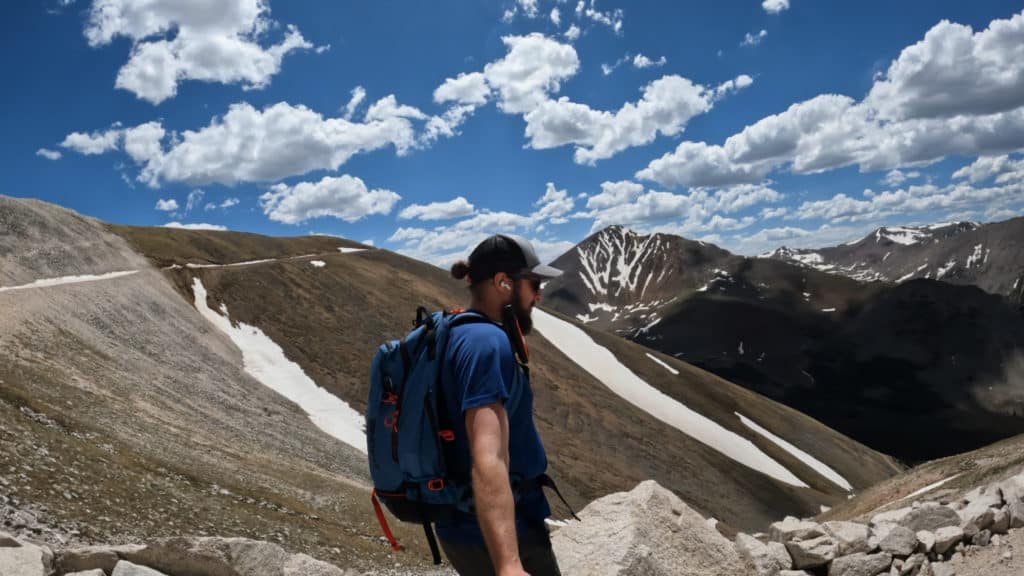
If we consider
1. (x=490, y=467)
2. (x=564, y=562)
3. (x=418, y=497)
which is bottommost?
(x=564, y=562)

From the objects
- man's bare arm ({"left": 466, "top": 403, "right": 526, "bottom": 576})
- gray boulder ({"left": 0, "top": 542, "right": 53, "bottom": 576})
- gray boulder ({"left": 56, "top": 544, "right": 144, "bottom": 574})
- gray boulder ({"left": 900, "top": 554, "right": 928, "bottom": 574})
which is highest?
man's bare arm ({"left": 466, "top": 403, "right": 526, "bottom": 576})

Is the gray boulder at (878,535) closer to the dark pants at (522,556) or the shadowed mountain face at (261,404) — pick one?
the dark pants at (522,556)

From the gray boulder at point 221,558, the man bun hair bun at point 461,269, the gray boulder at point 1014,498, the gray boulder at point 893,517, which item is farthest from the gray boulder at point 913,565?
the man bun hair bun at point 461,269

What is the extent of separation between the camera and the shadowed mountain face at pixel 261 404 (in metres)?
17.6

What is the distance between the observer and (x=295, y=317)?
58.1 metres

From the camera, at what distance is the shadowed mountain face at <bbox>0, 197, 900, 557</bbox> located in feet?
57.6

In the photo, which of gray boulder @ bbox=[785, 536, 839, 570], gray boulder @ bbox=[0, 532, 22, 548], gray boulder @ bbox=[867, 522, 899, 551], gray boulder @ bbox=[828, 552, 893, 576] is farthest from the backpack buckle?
gray boulder @ bbox=[867, 522, 899, 551]

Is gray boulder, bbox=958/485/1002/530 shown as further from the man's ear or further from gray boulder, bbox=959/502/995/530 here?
the man's ear

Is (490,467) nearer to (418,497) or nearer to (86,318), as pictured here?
(418,497)

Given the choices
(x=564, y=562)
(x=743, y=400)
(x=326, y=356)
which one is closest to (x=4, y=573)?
(x=564, y=562)

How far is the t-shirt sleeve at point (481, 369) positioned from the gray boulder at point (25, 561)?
657 cm

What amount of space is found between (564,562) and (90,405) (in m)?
18.4

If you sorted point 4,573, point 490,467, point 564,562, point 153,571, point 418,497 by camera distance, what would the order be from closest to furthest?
point 490,467
point 418,497
point 4,573
point 153,571
point 564,562

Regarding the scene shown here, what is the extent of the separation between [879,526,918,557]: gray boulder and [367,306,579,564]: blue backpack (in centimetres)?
978
